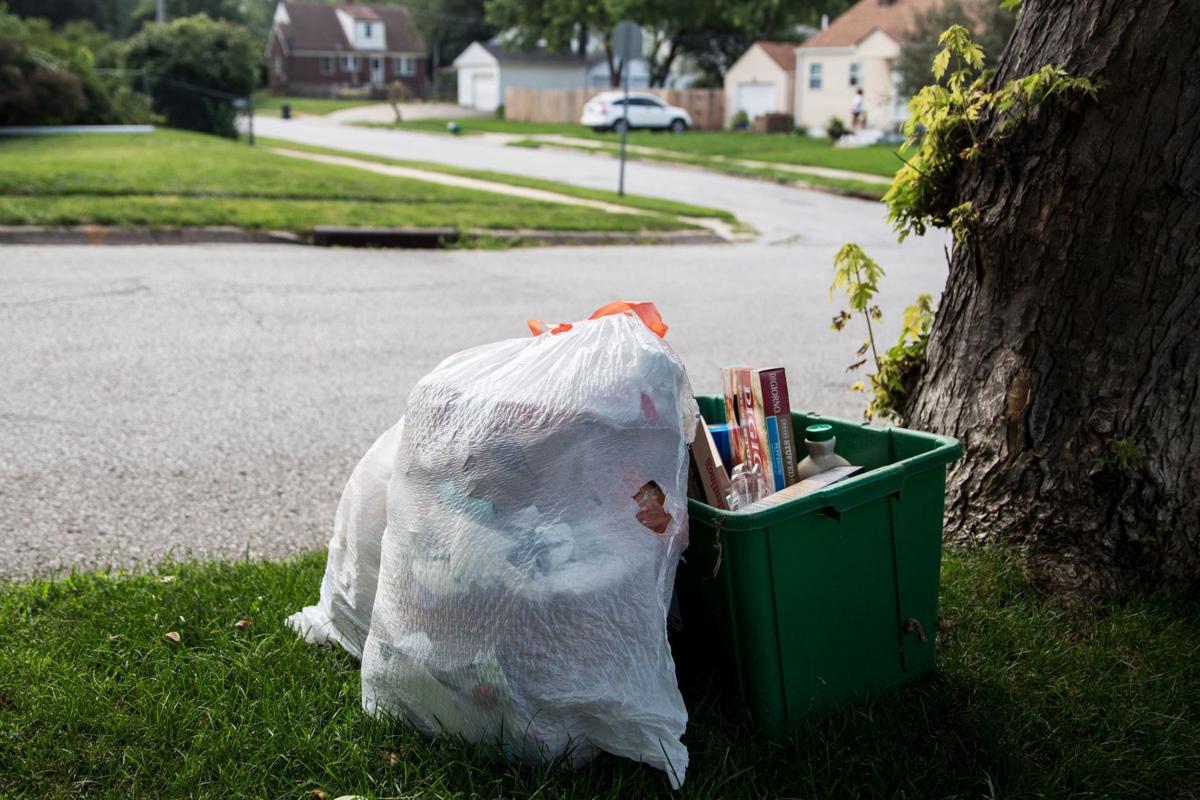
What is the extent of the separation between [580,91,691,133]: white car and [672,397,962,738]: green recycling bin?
119 ft

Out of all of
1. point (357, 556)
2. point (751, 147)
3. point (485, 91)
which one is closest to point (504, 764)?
point (357, 556)

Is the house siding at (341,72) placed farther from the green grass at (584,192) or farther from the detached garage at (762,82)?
the green grass at (584,192)

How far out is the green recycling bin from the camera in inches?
97.7

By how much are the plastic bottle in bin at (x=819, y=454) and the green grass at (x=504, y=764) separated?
579 millimetres

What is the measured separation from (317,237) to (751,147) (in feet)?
71.9

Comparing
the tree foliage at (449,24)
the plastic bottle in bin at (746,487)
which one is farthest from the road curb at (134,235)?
the tree foliage at (449,24)

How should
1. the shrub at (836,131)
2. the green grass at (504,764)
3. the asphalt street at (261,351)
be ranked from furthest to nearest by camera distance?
the shrub at (836,131), the asphalt street at (261,351), the green grass at (504,764)

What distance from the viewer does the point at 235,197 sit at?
13.6 m

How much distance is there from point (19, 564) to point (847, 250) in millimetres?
2805

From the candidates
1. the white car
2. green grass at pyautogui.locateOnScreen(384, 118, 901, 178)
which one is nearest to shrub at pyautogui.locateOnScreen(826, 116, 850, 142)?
green grass at pyautogui.locateOnScreen(384, 118, 901, 178)

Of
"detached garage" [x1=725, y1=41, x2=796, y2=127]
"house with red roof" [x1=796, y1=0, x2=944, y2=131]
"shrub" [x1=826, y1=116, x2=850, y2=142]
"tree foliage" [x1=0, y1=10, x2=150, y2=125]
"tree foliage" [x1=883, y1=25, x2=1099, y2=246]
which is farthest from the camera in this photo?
"detached garage" [x1=725, y1=41, x2=796, y2=127]

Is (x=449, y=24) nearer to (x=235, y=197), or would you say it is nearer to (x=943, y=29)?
(x=943, y=29)

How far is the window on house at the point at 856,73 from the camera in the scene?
42125mm

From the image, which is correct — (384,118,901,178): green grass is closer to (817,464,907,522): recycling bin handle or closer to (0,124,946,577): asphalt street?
(0,124,946,577): asphalt street
